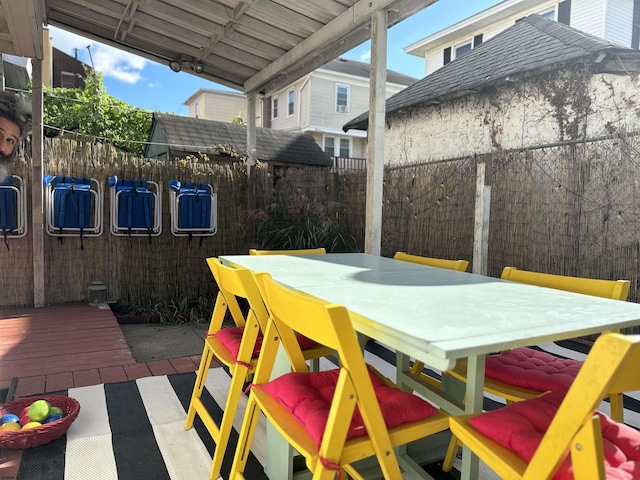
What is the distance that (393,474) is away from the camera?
1097 mm

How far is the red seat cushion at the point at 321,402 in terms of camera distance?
46.9 inches

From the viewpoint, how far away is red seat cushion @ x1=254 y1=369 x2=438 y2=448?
46.9 inches

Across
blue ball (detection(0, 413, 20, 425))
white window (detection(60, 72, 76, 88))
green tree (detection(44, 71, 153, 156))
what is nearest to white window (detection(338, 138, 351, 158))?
green tree (detection(44, 71, 153, 156))

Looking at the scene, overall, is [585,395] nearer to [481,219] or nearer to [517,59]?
[481,219]

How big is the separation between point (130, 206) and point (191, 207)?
2.04 feet

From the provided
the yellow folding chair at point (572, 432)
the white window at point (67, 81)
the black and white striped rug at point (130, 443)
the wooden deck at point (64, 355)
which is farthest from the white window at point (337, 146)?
the yellow folding chair at point (572, 432)

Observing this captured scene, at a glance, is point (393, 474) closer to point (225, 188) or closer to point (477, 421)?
point (477, 421)

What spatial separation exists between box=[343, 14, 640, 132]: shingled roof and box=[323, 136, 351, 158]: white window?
7875 mm

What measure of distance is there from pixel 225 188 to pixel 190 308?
4.84 ft

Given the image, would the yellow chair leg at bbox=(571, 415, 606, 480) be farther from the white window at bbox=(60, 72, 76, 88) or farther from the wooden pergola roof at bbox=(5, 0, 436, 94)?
the white window at bbox=(60, 72, 76, 88)

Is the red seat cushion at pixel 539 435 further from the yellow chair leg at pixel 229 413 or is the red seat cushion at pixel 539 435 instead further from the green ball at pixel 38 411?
the green ball at pixel 38 411

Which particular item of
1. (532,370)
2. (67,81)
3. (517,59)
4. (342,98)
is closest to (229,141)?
(342,98)

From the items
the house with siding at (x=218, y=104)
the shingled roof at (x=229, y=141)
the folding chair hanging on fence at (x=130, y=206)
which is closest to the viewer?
the folding chair hanging on fence at (x=130, y=206)

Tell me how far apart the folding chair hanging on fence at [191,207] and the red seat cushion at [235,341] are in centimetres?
287
